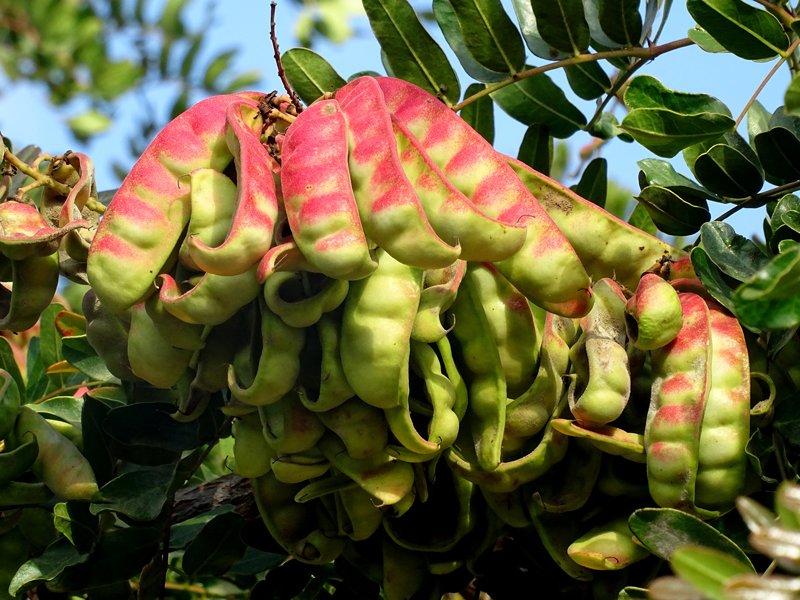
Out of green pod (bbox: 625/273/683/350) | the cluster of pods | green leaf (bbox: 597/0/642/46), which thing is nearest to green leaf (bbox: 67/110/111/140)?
green leaf (bbox: 597/0/642/46)

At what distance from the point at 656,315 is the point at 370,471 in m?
0.33

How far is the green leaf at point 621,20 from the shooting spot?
1.62 m

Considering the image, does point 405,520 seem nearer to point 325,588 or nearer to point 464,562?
point 464,562

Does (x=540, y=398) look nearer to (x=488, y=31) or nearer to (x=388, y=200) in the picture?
(x=388, y=200)

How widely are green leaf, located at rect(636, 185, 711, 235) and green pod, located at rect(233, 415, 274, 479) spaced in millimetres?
553

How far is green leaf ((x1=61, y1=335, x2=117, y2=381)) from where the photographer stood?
1.80 m

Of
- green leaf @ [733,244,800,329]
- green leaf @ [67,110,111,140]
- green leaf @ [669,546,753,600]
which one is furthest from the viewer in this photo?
green leaf @ [67,110,111,140]

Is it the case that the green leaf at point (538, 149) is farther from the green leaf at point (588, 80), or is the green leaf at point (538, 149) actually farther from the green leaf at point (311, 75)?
the green leaf at point (311, 75)

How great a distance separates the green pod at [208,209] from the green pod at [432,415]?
22cm

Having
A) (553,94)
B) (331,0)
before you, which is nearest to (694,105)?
(553,94)

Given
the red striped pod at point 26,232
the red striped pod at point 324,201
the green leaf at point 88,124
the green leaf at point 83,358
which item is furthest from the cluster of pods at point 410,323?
the green leaf at point 88,124

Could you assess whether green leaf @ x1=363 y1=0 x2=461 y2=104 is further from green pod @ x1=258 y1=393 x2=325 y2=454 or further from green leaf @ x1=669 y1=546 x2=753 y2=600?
green leaf @ x1=669 y1=546 x2=753 y2=600

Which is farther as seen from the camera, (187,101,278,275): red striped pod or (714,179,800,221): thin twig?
(714,179,800,221): thin twig

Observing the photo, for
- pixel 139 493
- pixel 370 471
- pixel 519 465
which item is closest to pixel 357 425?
pixel 370 471
